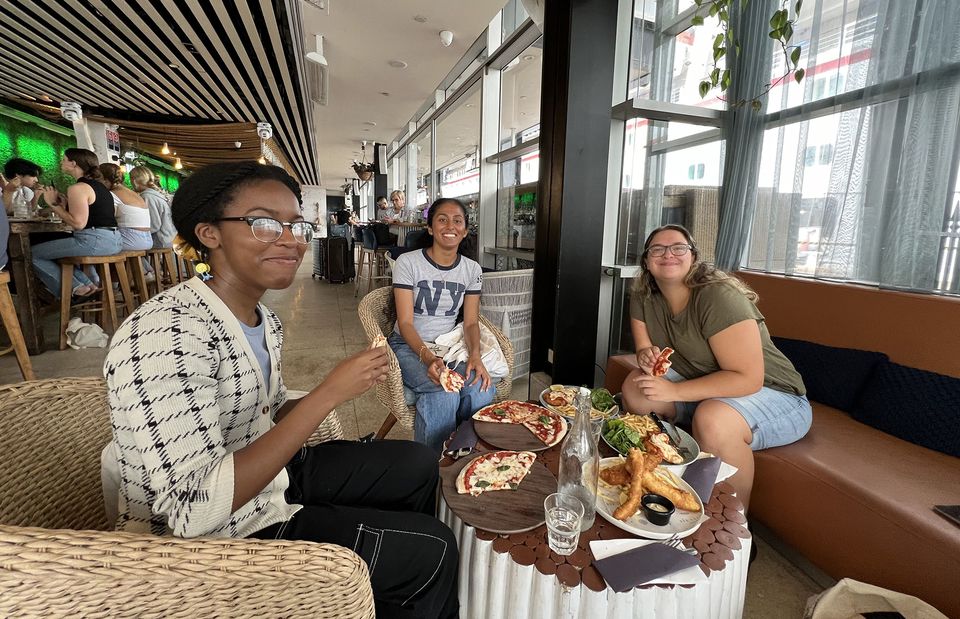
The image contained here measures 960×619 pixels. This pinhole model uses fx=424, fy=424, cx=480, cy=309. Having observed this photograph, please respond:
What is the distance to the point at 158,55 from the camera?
603 centimetres

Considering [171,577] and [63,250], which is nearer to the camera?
[171,577]

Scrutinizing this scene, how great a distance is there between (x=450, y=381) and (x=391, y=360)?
288 mm

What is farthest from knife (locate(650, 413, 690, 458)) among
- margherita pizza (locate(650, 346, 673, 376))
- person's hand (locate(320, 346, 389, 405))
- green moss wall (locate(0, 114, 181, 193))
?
green moss wall (locate(0, 114, 181, 193))

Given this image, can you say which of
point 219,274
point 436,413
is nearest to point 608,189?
point 436,413

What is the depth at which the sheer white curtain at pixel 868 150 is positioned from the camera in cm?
192

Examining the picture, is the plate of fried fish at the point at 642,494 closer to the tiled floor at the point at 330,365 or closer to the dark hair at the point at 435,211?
the tiled floor at the point at 330,365

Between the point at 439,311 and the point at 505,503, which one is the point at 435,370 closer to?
the point at 439,311

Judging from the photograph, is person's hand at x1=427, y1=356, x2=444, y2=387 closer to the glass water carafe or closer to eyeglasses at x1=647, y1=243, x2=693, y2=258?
the glass water carafe

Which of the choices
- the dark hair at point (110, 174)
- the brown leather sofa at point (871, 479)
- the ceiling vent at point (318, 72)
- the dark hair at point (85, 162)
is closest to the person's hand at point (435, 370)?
the brown leather sofa at point (871, 479)

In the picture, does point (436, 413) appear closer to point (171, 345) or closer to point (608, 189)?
point (171, 345)

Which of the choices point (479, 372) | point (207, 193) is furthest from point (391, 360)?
point (207, 193)

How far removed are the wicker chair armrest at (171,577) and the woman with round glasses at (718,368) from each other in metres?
1.34

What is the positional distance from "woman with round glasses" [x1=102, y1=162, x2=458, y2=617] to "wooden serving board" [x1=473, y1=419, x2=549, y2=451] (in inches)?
17.1

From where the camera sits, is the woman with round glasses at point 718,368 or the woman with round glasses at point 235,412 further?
the woman with round glasses at point 718,368
